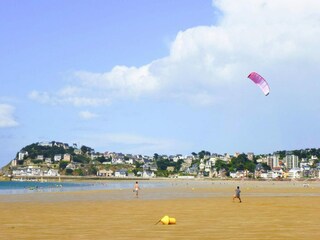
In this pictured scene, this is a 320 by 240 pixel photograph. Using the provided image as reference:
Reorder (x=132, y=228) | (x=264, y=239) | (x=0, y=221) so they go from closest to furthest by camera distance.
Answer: (x=264, y=239) < (x=132, y=228) < (x=0, y=221)

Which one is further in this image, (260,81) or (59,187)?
(59,187)

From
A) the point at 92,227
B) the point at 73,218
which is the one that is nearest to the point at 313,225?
the point at 92,227

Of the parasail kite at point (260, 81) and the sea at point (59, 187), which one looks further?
the sea at point (59, 187)

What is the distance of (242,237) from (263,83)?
2178cm

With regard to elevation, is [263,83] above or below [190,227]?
above

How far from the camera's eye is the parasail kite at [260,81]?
33903 millimetres

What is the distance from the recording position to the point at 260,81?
34.7 metres

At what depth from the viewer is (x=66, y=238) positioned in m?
14.0

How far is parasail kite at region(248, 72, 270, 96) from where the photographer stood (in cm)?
3390

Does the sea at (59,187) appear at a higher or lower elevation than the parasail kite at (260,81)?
lower

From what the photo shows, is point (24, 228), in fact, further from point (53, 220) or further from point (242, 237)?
point (242, 237)

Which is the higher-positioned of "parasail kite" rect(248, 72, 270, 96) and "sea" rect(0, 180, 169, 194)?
"parasail kite" rect(248, 72, 270, 96)

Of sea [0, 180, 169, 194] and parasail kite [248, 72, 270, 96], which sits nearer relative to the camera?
parasail kite [248, 72, 270, 96]

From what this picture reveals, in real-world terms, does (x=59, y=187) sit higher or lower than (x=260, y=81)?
lower
